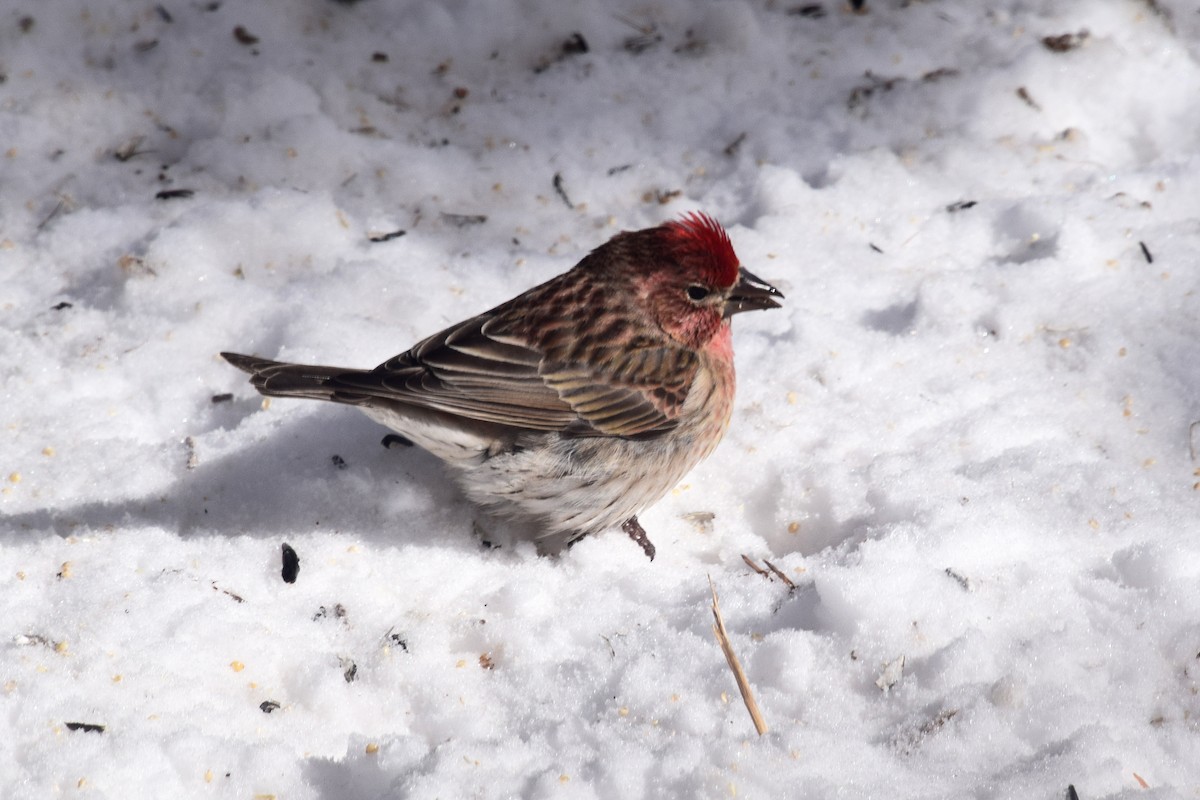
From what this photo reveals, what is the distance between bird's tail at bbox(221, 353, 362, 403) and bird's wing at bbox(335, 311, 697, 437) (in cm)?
14

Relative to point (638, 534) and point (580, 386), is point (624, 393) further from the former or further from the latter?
point (638, 534)

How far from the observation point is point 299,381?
4016mm

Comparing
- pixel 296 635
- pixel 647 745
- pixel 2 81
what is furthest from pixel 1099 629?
pixel 2 81

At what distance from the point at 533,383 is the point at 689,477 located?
2.57ft

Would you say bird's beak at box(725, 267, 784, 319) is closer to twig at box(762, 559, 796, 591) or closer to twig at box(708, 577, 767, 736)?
twig at box(762, 559, 796, 591)

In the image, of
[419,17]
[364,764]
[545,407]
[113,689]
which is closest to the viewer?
[364,764]

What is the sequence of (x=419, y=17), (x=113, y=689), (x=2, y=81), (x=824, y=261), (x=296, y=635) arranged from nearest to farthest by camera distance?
1. (x=113, y=689)
2. (x=296, y=635)
3. (x=824, y=261)
4. (x=2, y=81)
5. (x=419, y=17)

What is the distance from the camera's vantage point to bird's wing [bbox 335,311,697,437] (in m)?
4.11

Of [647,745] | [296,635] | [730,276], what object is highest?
[730,276]

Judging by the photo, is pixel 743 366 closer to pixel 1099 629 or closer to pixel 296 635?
pixel 1099 629

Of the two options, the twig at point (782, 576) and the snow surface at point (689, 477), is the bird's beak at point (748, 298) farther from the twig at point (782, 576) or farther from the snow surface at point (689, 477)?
the twig at point (782, 576)

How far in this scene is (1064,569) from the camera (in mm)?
3854

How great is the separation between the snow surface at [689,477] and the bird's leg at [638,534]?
47mm

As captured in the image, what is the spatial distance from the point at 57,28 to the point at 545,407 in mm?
3795
